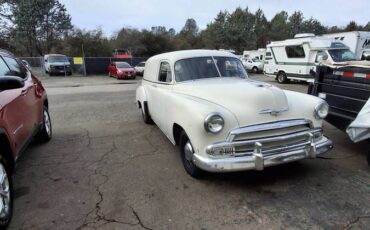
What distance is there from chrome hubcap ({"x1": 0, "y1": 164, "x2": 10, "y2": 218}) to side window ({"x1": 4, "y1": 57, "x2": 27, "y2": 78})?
2.16 meters

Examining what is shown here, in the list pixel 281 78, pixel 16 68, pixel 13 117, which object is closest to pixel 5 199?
pixel 13 117

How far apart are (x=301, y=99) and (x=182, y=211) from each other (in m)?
2.38

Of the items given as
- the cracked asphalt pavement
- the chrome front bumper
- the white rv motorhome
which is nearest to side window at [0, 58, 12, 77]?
the cracked asphalt pavement

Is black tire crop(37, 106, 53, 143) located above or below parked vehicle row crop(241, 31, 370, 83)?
below

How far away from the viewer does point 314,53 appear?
54.4ft

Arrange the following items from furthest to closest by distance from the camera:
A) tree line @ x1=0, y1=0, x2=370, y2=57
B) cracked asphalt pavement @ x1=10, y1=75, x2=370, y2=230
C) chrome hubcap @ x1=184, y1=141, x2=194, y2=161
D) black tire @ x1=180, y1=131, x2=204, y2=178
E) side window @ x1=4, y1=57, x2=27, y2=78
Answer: tree line @ x1=0, y1=0, x2=370, y2=57 < side window @ x1=4, y1=57, x2=27, y2=78 < black tire @ x1=180, y1=131, x2=204, y2=178 < chrome hubcap @ x1=184, y1=141, x2=194, y2=161 < cracked asphalt pavement @ x1=10, y1=75, x2=370, y2=230

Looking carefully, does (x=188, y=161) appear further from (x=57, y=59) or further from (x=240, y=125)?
(x=57, y=59)

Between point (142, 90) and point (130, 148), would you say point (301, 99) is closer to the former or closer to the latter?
point (130, 148)

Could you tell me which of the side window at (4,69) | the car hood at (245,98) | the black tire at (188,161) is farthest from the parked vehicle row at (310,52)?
the side window at (4,69)

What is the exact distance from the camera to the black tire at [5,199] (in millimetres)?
3026

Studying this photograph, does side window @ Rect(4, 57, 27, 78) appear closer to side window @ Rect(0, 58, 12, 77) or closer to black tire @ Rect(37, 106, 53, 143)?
side window @ Rect(0, 58, 12, 77)

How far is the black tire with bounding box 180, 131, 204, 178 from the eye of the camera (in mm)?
4121

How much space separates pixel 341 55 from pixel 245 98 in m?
14.3

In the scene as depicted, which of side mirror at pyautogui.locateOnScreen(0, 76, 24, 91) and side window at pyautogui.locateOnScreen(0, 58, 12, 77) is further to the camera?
side window at pyautogui.locateOnScreen(0, 58, 12, 77)
